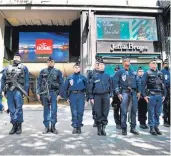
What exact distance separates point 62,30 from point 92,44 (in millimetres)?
4848

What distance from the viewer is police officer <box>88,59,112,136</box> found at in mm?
5945

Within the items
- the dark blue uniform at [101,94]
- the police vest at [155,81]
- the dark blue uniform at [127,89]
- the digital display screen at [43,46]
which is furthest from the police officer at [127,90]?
the digital display screen at [43,46]

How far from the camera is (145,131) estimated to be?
636 centimetres

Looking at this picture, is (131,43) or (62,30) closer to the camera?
(131,43)

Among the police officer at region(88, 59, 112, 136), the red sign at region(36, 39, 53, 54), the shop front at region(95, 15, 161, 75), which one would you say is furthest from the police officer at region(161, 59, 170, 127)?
the red sign at region(36, 39, 53, 54)

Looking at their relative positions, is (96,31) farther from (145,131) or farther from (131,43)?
(145,131)

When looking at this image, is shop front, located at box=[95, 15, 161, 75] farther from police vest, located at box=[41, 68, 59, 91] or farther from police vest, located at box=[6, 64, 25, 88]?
police vest, located at box=[6, 64, 25, 88]

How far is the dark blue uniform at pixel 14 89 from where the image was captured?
6.07m

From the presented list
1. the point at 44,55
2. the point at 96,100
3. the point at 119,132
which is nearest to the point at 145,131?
the point at 119,132

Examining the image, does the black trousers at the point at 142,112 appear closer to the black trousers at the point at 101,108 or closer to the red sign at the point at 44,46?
the black trousers at the point at 101,108

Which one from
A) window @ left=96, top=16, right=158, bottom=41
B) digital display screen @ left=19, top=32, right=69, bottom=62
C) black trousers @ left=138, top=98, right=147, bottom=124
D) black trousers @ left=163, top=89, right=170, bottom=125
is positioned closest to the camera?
black trousers @ left=138, top=98, right=147, bottom=124

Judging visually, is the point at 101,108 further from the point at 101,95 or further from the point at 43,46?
the point at 43,46

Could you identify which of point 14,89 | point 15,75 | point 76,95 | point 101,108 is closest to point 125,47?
point 76,95

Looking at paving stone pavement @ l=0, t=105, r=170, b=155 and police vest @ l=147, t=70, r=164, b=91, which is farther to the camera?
police vest @ l=147, t=70, r=164, b=91
